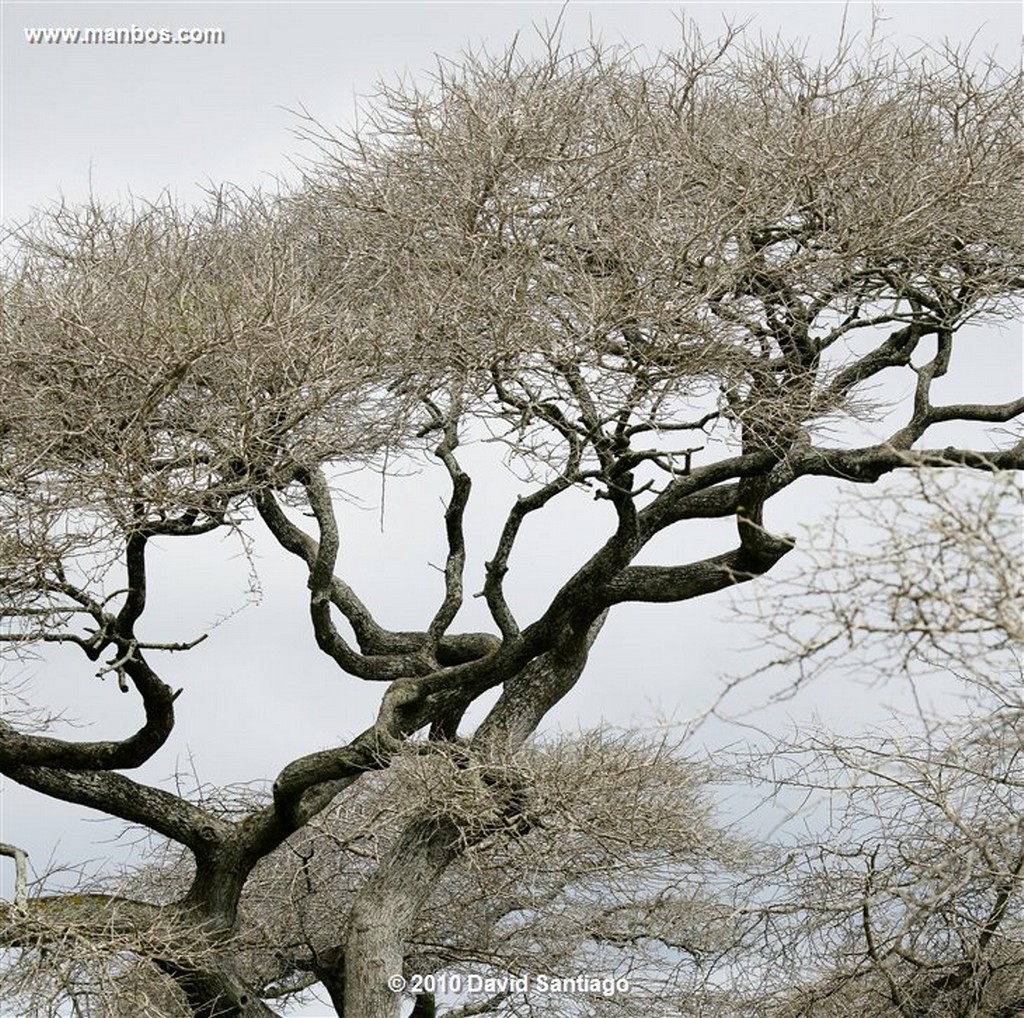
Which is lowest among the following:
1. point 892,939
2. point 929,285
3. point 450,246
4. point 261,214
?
point 892,939

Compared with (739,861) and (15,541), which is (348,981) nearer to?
(739,861)

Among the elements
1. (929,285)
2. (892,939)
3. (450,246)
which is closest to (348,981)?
(892,939)

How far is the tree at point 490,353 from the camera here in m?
8.92

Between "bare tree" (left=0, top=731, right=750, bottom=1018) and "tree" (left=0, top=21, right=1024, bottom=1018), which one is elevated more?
"tree" (left=0, top=21, right=1024, bottom=1018)

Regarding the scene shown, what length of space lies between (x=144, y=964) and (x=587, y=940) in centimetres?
339

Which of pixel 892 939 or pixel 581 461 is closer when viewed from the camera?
pixel 892 939

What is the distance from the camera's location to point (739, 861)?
10445 millimetres

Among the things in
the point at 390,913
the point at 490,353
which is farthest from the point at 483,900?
the point at 490,353

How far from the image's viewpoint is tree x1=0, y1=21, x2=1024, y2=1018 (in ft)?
29.3

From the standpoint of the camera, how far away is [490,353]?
926 centimetres

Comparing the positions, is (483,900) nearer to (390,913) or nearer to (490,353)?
(390,913)

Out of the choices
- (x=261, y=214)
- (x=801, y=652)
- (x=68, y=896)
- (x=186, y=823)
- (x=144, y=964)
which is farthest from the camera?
(x=261, y=214)

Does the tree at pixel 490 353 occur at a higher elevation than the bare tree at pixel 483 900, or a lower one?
higher

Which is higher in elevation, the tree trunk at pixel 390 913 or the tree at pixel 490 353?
the tree at pixel 490 353
